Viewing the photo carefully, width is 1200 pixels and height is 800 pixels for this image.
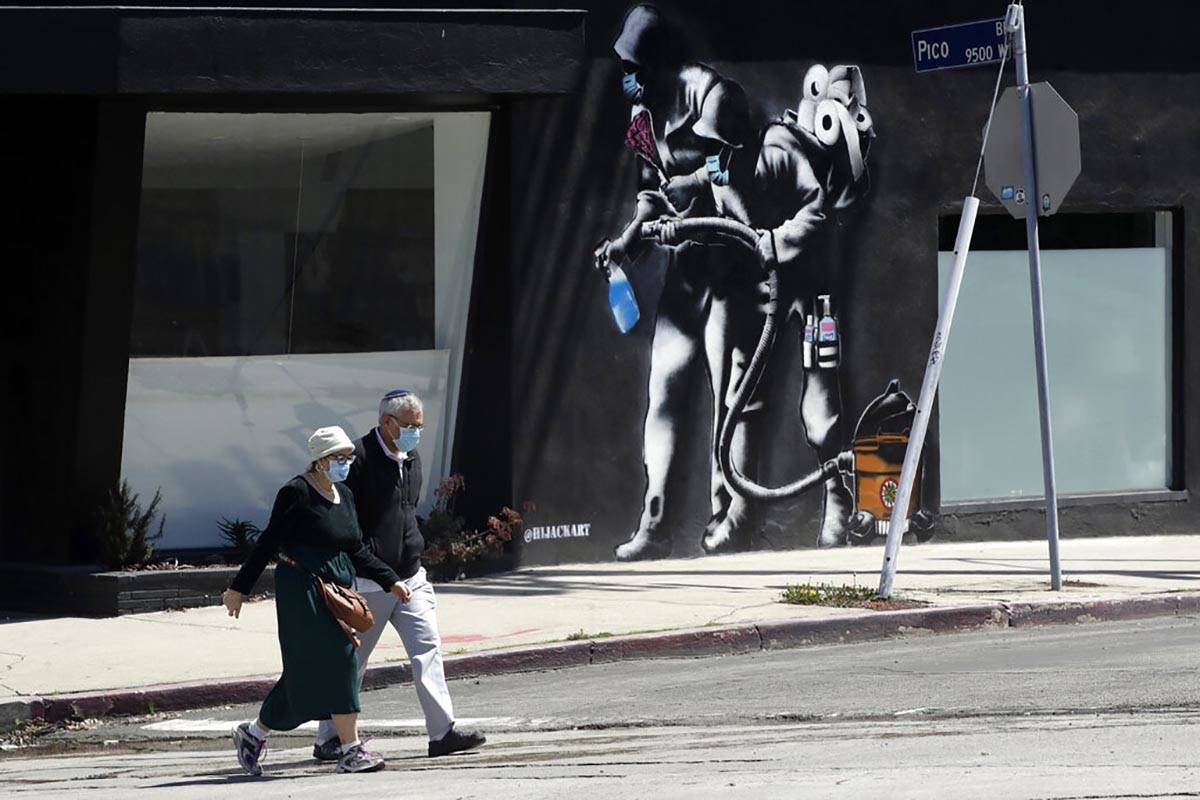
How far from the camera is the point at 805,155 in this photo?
16422 mm

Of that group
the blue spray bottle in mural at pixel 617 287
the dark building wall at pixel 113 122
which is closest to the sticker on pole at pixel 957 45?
the dark building wall at pixel 113 122

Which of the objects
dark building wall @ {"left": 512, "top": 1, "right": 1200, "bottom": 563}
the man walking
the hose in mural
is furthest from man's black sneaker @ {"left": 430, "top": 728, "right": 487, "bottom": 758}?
the hose in mural

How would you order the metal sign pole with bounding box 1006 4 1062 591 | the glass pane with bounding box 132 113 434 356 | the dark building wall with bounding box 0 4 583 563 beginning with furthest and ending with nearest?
1. the glass pane with bounding box 132 113 434 356
2. the metal sign pole with bounding box 1006 4 1062 591
3. the dark building wall with bounding box 0 4 583 563

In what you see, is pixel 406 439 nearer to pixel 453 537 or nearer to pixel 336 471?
pixel 336 471

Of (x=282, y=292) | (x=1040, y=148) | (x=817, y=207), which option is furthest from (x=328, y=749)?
(x=817, y=207)

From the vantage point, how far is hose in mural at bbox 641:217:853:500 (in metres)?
15.9

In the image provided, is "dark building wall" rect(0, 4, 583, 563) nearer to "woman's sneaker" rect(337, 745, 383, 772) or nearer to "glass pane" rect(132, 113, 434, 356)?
"glass pane" rect(132, 113, 434, 356)

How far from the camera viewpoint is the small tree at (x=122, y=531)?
46.2 ft

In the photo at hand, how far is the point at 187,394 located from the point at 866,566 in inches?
206

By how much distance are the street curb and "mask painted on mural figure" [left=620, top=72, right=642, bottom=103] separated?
4827mm

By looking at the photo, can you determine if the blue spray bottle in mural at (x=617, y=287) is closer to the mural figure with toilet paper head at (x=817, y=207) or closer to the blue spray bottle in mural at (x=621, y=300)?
the blue spray bottle in mural at (x=621, y=300)

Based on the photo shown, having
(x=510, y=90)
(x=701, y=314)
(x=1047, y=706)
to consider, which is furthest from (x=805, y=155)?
(x=1047, y=706)

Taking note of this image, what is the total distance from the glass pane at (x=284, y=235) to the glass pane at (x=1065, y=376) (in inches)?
182

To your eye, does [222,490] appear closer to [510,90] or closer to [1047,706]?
[510,90]
